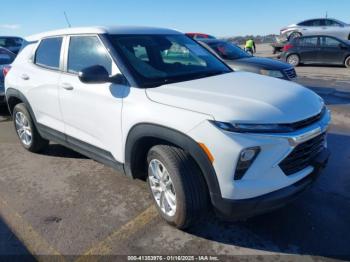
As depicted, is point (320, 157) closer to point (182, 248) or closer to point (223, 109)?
point (223, 109)

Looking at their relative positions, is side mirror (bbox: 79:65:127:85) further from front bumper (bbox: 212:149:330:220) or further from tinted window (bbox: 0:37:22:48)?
tinted window (bbox: 0:37:22:48)

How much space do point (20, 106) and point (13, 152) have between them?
800 mm

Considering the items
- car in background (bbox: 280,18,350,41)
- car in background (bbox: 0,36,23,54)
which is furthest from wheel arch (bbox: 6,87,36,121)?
car in background (bbox: 280,18,350,41)

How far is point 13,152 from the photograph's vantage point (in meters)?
5.21

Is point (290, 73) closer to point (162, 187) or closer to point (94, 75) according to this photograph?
point (162, 187)

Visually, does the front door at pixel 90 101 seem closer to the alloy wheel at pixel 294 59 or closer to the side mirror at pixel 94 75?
the side mirror at pixel 94 75

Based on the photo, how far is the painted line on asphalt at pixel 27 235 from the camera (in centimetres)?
282

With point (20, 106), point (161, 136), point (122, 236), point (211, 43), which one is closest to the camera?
point (161, 136)

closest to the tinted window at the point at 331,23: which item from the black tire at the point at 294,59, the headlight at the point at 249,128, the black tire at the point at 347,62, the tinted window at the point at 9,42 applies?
the black tire at the point at 294,59

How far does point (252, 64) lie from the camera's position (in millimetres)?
7613

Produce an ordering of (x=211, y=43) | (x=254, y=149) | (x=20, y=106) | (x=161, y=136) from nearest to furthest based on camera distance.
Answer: (x=254, y=149) → (x=161, y=136) → (x=20, y=106) → (x=211, y=43)

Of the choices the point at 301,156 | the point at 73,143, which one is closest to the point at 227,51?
the point at 73,143

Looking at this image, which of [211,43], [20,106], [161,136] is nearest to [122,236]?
[161,136]

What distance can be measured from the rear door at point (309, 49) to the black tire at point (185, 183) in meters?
13.8
